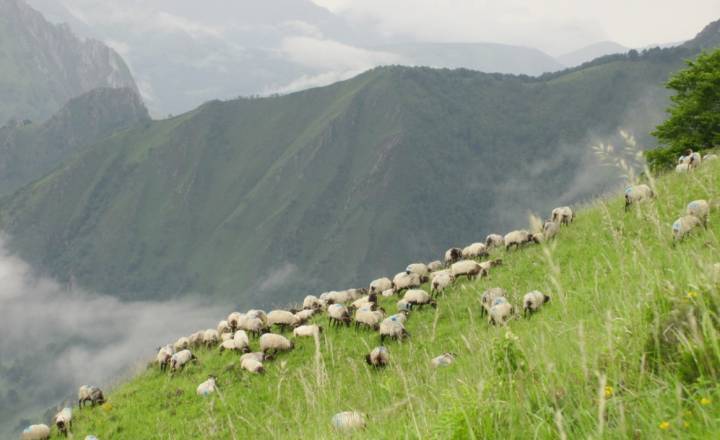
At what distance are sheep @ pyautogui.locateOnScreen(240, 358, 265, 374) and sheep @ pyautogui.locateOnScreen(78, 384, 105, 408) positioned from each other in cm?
532

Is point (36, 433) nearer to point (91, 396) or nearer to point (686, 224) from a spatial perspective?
point (91, 396)

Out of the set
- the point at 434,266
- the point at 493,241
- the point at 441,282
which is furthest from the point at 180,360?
the point at 493,241

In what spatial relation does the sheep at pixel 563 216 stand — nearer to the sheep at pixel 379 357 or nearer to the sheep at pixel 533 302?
the sheep at pixel 533 302

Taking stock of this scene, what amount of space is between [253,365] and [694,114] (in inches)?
1128

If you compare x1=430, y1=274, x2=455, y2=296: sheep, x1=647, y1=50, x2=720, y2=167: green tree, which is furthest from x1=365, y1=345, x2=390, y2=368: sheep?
x1=647, y1=50, x2=720, y2=167: green tree

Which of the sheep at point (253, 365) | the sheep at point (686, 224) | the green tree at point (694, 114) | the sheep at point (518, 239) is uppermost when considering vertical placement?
the green tree at point (694, 114)

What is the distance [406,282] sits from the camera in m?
22.1

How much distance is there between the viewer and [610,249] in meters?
15.4

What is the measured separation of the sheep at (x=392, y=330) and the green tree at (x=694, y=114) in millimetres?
19535

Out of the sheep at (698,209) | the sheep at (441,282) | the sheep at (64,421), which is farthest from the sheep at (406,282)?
the sheep at (64,421)

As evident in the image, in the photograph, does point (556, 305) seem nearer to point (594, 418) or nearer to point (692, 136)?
point (594, 418)

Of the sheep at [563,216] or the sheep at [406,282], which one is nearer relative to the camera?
the sheep at [563,216]

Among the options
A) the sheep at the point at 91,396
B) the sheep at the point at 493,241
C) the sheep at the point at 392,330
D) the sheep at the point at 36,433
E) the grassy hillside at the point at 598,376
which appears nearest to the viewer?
the grassy hillside at the point at 598,376

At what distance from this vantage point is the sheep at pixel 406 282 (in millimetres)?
22094
